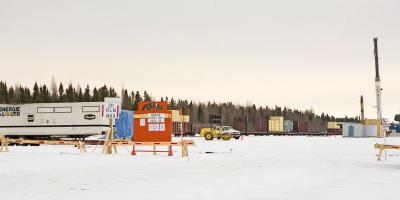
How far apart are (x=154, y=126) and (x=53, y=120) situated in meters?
16.7

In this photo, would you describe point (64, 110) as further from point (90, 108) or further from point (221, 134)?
point (221, 134)

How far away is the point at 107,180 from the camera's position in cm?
1328

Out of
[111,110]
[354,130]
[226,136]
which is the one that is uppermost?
[111,110]

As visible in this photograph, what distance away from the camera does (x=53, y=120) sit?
134 ft

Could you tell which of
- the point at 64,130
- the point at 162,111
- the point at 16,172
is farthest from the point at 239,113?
the point at 16,172

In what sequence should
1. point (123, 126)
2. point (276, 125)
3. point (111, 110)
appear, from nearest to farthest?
1. point (111, 110)
2. point (123, 126)
3. point (276, 125)

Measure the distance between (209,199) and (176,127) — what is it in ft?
214

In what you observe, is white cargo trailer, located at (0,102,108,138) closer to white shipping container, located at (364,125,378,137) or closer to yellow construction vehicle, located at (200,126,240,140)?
yellow construction vehicle, located at (200,126,240,140)

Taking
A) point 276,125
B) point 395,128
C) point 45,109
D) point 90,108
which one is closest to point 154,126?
point 90,108

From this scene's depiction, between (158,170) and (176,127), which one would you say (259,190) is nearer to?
(158,170)

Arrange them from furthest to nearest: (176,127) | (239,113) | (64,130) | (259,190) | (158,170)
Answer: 1. (239,113)
2. (176,127)
3. (64,130)
4. (158,170)
5. (259,190)

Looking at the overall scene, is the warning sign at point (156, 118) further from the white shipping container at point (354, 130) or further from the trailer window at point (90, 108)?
the white shipping container at point (354, 130)

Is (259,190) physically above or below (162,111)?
below

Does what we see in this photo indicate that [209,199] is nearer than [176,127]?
Yes
